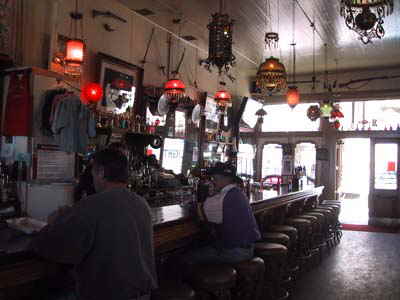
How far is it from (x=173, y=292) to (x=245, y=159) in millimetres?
Result: 9629

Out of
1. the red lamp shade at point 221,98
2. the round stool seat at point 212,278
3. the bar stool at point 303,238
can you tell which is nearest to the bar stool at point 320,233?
the bar stool at point 303,238

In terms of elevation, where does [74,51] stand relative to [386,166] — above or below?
above

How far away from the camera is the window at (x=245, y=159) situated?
11648 mm

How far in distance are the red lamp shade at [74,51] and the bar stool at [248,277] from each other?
3.47 meters

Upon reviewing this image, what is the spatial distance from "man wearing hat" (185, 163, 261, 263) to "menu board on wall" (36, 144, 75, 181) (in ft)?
8.76

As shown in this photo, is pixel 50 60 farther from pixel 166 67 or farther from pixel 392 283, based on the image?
pixel 392 283

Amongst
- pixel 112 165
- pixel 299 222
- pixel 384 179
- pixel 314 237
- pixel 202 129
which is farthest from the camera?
pixel 384 179

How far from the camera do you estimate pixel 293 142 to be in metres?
11.8

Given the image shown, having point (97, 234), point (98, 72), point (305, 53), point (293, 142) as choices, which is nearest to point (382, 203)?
point (293, 142)

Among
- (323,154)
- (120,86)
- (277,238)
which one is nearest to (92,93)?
(120,86)

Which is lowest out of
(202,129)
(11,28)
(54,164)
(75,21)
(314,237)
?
(314,237)

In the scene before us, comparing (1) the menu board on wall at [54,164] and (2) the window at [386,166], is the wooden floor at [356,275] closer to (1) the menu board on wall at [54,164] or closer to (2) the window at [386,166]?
(2) the window at [386,166]

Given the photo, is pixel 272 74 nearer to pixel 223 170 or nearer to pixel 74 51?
pixel 223 170

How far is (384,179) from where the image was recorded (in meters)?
10.8
